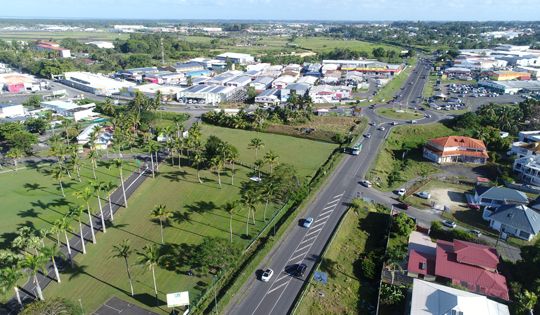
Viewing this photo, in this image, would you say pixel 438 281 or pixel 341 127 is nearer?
pixel 438 281

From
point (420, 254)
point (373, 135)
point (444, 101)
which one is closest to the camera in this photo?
point (420, 254)

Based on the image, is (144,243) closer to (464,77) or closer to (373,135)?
(373,135)

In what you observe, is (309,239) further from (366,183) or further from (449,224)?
(449,224)

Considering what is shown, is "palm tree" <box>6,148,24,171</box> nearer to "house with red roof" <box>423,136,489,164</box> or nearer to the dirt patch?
the dirt patch

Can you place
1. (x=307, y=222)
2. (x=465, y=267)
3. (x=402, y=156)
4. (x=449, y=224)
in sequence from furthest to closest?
(x=402, y=156) < (x=449, y=224) < (x=307, y=222) < (x=465, y=267)

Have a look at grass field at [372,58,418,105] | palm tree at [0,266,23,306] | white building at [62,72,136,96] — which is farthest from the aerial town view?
white building at [62,72,136,96]

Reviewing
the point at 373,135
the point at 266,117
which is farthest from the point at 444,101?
the point at 266,117

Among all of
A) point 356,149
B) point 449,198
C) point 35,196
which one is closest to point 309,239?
point 449,198

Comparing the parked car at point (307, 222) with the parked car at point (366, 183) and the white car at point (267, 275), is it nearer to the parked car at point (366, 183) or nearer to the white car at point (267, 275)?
the white car at point (267, 275)
